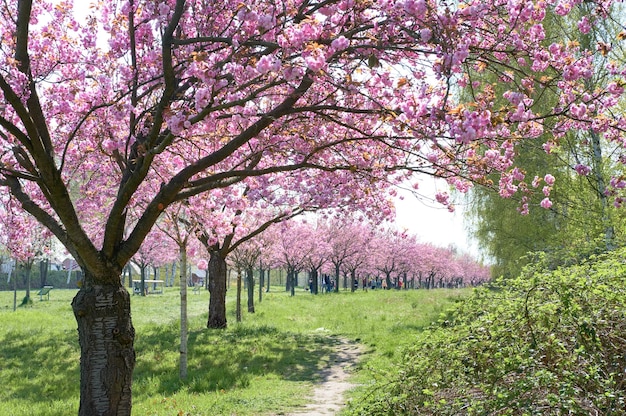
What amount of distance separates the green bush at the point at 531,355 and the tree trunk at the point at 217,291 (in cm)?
1167

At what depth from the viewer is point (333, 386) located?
9414 mm

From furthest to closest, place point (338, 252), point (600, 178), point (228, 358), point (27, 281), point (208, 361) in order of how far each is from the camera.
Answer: point (338, 252)
point (27, 281)
point (600, 178)
point (228, 358)
point (208, 361)

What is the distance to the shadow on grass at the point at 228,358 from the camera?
9.60 metres

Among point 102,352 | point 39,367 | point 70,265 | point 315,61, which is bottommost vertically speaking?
point 39,367

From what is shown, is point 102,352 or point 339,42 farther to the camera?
point 102,352

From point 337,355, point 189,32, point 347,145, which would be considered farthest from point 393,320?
point 189,32

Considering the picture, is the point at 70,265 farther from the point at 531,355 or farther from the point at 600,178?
the point at 531,355

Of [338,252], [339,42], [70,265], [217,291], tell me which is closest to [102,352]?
[339,42]

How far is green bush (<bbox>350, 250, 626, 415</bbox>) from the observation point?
3938mm

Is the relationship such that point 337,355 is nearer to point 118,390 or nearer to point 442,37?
point 118,390

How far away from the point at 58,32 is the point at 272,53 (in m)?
3.95

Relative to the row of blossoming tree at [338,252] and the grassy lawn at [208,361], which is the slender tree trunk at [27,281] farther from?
the row of blossoming tree at [338,252]

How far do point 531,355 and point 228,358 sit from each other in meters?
8.56

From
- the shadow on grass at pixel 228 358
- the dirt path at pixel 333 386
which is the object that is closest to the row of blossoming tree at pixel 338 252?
the shadow on grass at pixel 228 358
